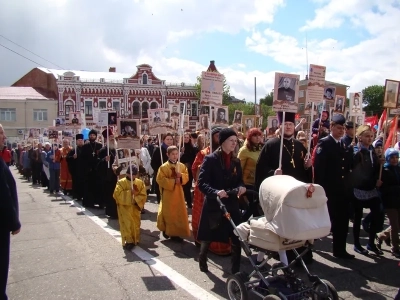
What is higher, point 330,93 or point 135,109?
point 330,93

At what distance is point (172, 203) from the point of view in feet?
22.5

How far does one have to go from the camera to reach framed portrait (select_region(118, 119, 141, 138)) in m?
7.59

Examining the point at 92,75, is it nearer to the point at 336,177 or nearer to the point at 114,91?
the point at 114,91

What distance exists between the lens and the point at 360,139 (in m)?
6.13

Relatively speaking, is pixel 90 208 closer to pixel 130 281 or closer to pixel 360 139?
pixel 130 281

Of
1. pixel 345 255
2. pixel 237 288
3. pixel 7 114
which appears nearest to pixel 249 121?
pixel 345 255

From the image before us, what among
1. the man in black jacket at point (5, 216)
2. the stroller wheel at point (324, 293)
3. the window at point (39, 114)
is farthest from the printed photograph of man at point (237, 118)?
the window at point (39, 114)

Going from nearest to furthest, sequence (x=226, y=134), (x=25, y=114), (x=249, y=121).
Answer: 1. (x=226, y=134)
2. (x=249, y=121)
3. (x=25, y=114)

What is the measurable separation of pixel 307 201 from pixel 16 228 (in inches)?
110

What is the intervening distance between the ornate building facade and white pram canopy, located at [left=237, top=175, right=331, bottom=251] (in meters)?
51.0

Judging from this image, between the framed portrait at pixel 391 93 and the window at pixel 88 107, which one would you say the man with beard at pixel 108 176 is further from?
the window at pixel 88 107

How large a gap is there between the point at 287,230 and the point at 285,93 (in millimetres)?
2817

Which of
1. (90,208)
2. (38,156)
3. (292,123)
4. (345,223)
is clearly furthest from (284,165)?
(38,156)

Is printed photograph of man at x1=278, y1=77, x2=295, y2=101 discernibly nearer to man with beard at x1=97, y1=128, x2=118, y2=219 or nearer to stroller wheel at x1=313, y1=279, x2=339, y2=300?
stroller wheel at x1=313, y1=279, x2=339, y2=300
